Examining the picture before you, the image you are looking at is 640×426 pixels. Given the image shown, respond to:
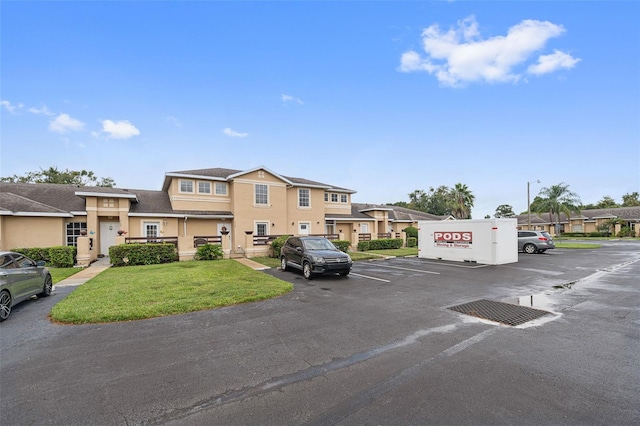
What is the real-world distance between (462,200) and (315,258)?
144 feet

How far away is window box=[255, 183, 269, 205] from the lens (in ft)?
73.8

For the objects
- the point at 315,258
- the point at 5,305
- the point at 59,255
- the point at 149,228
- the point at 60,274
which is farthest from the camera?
the point at 149,228

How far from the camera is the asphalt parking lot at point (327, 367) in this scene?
9.68 feet

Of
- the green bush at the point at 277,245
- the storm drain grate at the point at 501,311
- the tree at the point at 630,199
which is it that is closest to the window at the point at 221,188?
the green bush at the point at 277,245

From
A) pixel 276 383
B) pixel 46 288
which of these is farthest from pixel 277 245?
pixel 276 383

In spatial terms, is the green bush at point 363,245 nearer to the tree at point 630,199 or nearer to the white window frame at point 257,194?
the white window frame at point 257,194

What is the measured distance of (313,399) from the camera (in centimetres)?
319

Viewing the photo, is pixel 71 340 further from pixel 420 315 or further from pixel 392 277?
pixel 392 277

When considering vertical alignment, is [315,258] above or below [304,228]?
below

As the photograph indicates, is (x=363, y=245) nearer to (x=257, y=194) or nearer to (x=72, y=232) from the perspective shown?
(x=257, y=194)

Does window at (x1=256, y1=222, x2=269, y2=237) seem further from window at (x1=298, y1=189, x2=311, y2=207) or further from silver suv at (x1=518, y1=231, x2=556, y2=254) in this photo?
silver suv at (x1=518, y1=231, x2=556, y2=254)

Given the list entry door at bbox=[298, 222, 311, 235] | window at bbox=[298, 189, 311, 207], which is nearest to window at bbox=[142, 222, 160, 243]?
entry door at bbox=[298, 222, 311, 235]

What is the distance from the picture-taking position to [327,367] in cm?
398

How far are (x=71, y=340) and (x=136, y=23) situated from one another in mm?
15804
